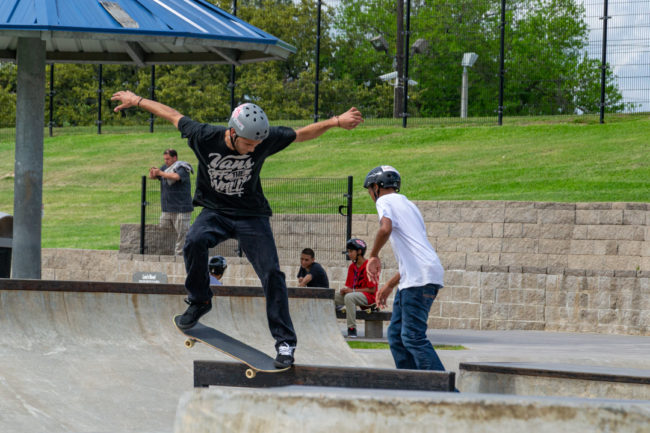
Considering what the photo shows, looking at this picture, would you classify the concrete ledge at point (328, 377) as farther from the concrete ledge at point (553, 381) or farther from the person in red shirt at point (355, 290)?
the person in red shirt at point (355, 290)

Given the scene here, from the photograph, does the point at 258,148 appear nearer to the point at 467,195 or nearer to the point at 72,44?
the point at 72,44

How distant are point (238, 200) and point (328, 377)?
1460 mm

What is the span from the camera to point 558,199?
17.0 m

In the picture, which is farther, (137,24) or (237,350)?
(137,24)

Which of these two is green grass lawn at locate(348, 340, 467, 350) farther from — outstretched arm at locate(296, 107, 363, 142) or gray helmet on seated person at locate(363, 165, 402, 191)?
outstretched arm at locate(296, 107, 363, 142)

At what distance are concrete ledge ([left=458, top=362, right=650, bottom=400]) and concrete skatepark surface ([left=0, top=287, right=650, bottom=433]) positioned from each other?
228cm

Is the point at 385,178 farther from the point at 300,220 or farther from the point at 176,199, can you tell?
the point at 176,199

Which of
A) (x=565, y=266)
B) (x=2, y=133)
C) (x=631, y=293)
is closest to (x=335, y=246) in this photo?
(x=565, y=266)

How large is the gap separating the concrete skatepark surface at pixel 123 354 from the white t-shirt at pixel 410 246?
2.22m

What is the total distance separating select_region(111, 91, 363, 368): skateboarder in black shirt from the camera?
6.36m

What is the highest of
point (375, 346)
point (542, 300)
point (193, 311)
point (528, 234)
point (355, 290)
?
point (528, 234)

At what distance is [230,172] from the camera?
639cm

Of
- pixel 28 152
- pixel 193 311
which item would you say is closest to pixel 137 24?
pixel 28 152

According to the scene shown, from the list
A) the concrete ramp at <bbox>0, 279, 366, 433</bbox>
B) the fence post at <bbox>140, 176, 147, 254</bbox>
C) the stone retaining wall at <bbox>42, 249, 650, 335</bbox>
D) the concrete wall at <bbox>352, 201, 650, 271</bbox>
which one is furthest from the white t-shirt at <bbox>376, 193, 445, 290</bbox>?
the fence post at <bbox>140, 176, 147, 254</bbox>
